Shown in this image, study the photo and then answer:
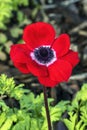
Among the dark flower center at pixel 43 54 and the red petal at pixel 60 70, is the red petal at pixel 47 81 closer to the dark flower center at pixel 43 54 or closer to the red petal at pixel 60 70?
the red petal at pixel 60 70

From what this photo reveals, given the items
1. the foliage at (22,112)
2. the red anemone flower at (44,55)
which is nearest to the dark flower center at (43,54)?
the red anemone flower at (44,55)

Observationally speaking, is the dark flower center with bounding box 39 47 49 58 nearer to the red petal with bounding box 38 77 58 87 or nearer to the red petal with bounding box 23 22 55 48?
the red petal with bounding box 23 22 55 48

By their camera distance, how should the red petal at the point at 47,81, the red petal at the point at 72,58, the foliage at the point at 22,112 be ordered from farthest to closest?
the foliage at the point at 22,112
the red petal at the point at 72,58
the red petal at the point at 47,81

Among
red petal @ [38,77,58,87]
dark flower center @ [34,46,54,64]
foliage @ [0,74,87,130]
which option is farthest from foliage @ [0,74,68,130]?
red petal @ [38,77,58,87]

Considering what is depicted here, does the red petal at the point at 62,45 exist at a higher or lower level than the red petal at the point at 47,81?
higher

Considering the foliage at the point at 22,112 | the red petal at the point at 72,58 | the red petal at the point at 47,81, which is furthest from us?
the foliage at the point at 22,112

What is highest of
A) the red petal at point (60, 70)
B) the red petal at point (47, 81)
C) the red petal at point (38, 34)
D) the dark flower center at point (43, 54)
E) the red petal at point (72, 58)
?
the red petal at point (38, 34)

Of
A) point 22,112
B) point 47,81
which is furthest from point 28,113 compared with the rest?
point 47,81

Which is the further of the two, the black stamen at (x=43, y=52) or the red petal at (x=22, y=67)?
the black stamen at (x=43, y=52)
